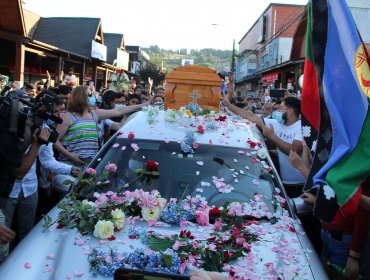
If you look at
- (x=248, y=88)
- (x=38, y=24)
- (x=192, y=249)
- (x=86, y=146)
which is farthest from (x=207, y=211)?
(x=248, y=88)

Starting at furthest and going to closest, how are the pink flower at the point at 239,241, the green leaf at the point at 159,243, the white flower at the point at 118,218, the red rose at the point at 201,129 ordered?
the red rose at the point at 201,129 < the white flower at the point at 118,218 < the pink flower at the point at 239,241 < the green leaf at the point at 159,243

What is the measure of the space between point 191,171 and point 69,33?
27.8m

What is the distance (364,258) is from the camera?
119 inches

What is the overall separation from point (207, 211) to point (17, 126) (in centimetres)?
148

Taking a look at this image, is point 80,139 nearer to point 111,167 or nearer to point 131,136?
point 131,136

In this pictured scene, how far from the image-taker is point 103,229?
2.89 meters

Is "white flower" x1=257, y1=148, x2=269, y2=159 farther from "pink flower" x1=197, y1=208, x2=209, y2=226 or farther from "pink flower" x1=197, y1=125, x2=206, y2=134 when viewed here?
"pink flower" x1=197, y1=208, x2=209, y2=226

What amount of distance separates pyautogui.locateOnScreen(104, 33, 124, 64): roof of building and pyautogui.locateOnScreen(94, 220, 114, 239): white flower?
35381 mm

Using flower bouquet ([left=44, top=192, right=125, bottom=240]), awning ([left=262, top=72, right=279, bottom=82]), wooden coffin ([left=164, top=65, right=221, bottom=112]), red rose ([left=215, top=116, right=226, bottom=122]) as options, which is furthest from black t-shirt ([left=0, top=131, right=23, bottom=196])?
awning ([left=262, top=72, right=279, bottom=82])

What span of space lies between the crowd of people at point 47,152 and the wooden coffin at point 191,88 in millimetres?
583

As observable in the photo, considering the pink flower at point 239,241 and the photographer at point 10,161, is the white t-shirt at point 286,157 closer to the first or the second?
the pink flower at point 239,241

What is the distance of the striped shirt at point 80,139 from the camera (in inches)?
196

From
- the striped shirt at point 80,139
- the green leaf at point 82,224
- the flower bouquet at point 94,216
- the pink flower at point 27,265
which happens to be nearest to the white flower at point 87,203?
the flower bouquet at point 94,216

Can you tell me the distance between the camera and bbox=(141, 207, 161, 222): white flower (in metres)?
3.16
